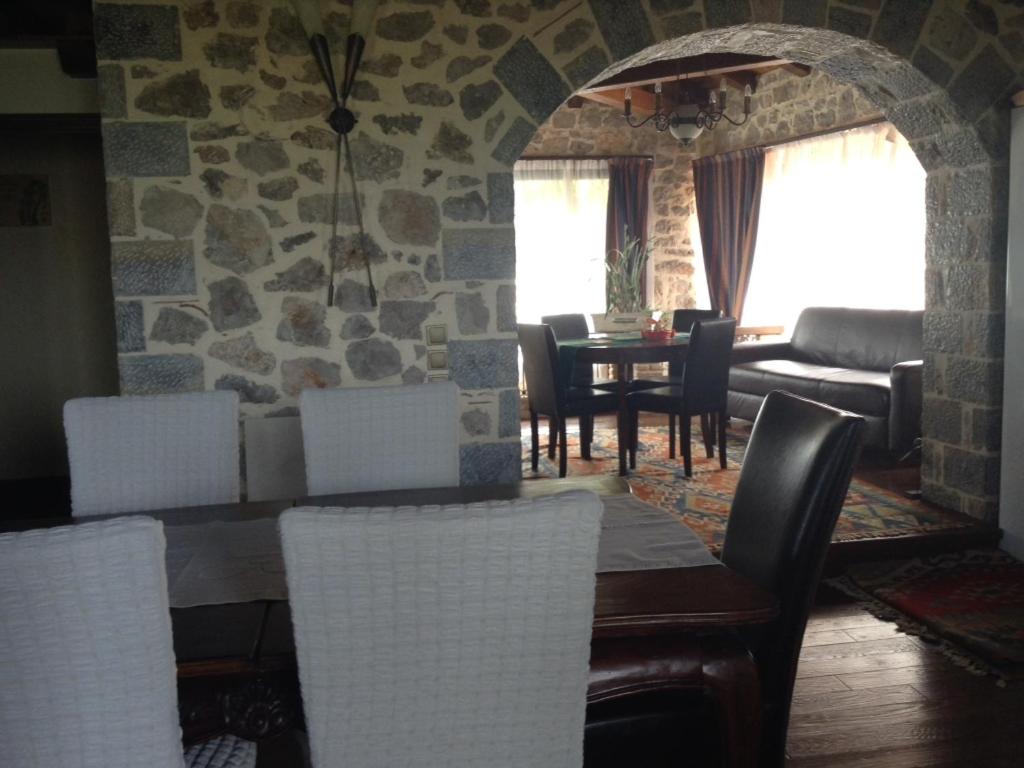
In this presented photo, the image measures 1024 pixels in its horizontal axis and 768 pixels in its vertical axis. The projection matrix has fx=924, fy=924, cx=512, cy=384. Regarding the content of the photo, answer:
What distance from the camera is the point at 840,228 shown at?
679cm

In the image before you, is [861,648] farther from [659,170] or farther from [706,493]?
[659,170]

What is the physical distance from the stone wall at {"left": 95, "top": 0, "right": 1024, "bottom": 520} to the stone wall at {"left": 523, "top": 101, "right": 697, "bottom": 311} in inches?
171

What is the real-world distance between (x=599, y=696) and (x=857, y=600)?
2.18 m

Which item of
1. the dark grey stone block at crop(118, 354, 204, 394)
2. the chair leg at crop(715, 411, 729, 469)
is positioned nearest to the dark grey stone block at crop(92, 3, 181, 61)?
the dark grey stone block at crop(118, 354, 204, 394)

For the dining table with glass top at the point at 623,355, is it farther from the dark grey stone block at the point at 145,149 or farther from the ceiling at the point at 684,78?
the dark grey stone block at the point at 145,149

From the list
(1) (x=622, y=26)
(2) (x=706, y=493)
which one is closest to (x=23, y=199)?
(1) (x=622, y=26)

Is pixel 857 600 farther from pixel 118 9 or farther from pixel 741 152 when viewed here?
pixel 741 152

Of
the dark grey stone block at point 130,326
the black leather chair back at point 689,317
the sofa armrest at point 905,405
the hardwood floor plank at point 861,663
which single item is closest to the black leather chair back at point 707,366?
the sofa armrest at point 905,405

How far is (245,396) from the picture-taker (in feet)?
11.5

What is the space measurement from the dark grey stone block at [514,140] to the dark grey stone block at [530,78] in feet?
0.18

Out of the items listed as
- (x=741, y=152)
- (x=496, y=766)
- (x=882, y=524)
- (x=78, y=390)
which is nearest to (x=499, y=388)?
(x=882, y=524)

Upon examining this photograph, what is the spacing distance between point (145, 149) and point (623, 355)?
9.17 feet

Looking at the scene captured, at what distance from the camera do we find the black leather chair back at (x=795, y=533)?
175cm

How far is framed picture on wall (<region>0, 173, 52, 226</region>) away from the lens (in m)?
5.34
